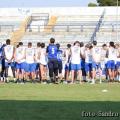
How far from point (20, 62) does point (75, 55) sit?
2376mm

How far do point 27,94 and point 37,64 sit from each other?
270 inches

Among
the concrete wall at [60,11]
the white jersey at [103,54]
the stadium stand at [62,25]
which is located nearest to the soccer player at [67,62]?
the white jersey at [103,54]

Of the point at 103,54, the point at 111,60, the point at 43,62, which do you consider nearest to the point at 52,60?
the point at 43,62

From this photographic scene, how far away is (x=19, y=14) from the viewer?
182ft

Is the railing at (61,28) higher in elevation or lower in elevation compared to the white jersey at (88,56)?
higher

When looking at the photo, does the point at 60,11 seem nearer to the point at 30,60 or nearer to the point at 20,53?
the point at 30,60

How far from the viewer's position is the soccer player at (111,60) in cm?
2253

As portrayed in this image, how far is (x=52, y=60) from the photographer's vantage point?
21.2m

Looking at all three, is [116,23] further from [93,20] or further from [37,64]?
[37,64]

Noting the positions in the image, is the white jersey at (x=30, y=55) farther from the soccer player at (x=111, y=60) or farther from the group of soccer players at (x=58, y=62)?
the soccer player at (x=111, y=60)

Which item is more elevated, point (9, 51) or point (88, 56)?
point (9, 51)
